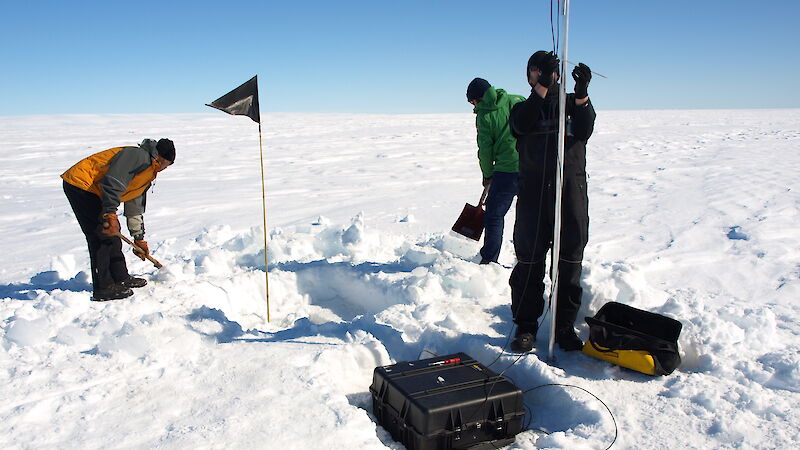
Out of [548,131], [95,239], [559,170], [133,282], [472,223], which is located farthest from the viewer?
[472,223]

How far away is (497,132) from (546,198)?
157 centimetres

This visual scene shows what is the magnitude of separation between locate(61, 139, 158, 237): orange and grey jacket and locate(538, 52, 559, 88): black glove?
2.84 meters

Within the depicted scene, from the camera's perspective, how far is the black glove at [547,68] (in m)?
2.93

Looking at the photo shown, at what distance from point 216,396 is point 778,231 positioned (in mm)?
6261

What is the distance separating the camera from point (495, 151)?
4.79 meters

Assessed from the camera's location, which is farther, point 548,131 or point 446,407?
point 548,131

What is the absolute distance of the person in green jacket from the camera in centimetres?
470

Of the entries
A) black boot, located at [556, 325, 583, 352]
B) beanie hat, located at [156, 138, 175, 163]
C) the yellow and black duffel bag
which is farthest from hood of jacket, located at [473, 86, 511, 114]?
beanie hat, located at [156, 138, 175, 163]

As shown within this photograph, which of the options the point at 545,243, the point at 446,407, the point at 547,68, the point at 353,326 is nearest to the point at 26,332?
the point at 353,326

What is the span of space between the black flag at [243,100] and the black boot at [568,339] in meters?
2.68

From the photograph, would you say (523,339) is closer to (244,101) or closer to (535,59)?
(535,59)

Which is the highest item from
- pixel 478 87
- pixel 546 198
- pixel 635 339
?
pixel 478 87

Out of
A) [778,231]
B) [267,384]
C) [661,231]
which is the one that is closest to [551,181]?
[267,384]

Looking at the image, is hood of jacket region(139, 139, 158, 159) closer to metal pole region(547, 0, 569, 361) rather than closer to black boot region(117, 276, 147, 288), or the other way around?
black boot region(117, 276, 147, 288)
